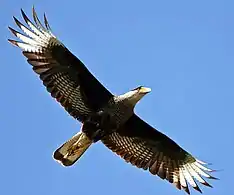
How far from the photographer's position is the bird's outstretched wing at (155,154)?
17.6 m

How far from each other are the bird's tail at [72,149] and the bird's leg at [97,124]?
0.12 metres

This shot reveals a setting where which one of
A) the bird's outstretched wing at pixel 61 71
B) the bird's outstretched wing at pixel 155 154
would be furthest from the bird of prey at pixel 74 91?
the bird's outstretched wing at pixel 155 154

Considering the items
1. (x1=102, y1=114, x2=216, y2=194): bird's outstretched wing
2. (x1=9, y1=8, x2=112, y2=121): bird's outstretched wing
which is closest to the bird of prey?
(x1=9, y1=8, x2=112, y2=121): bird's outstretched wing

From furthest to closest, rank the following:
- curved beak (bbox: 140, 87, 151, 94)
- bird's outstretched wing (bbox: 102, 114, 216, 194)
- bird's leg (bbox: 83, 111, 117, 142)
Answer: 1. bird's outstretched wing (bbox: 102, 114, 216, 194)
2. bird's leg (bbox: 83, 111, 117, 142)
3. curved beak (bbox: 140, 87, 151, 94)

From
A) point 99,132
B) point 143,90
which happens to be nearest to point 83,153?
point 99,132

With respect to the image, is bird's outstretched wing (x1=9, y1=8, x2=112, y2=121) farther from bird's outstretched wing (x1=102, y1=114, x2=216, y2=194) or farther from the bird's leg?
bird's outstretched wing (x1=102, y1=114, x2=216, y2=194)

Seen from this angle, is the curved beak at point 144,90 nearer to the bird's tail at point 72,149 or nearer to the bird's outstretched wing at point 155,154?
the bird's outstretched wing at point 155,154

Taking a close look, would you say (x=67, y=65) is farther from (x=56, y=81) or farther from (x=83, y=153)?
(x=83, y=153)

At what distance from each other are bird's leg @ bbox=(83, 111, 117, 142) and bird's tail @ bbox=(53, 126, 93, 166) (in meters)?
0.12

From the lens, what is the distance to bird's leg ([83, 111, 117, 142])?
1667 centimetres

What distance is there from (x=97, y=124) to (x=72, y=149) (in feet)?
1.96

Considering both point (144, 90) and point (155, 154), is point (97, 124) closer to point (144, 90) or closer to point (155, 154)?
point (144, 90)

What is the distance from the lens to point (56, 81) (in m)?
16.8

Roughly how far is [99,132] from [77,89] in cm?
84
